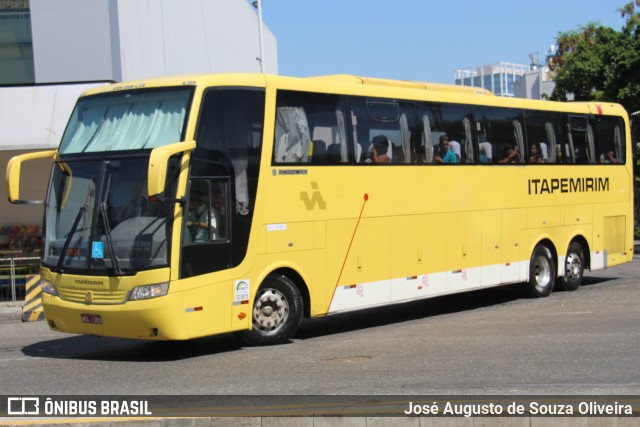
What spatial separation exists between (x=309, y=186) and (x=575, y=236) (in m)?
8.38

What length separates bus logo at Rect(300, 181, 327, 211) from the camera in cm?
1229

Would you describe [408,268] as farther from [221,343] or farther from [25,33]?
[25,33]

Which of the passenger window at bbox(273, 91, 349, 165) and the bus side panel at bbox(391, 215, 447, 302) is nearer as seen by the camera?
the passenger window at bbox(273, 91, 349, 165)

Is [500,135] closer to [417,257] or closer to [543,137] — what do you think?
[543,137]

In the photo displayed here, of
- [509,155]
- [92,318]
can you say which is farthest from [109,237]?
[509,155]

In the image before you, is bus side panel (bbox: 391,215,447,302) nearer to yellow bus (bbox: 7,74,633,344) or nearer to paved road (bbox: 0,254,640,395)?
yellow bus (bbox: 7,74,633,344)

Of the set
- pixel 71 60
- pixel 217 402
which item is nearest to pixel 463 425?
pixel 217 402

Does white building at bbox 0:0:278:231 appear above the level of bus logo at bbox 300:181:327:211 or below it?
above

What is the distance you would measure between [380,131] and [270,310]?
352 cm

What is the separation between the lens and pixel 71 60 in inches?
834

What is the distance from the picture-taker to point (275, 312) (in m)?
12.0

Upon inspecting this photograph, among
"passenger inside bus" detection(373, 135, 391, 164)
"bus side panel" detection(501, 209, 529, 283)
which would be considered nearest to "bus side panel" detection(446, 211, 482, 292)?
"bus side panel" detection(501, 209, 529, 283)

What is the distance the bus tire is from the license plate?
6.55 ft

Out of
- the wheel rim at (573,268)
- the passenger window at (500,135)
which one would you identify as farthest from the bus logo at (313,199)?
the wheel rim at (573,268)
